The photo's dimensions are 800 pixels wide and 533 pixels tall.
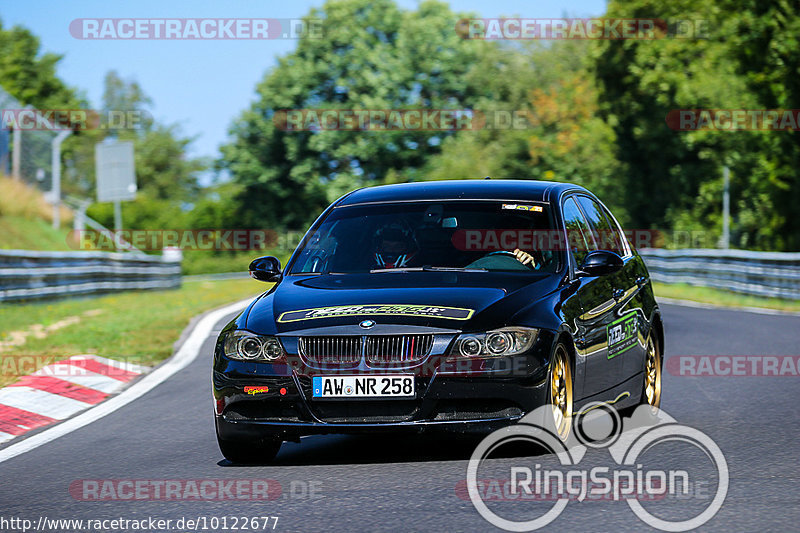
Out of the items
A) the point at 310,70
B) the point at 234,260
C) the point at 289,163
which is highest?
the point at 310,70

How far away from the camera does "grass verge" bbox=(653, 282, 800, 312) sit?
24.7 m

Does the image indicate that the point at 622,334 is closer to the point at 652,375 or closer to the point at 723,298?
the point at 652,375

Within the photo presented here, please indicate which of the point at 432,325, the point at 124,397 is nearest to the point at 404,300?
the point at 432,325

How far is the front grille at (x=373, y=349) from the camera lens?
6836mm

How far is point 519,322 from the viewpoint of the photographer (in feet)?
22.9

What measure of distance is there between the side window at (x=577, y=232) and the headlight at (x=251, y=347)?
2.15 metres

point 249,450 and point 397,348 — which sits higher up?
point 397,348

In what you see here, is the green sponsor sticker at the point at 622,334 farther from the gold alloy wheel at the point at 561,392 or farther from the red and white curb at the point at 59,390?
the red and white curb at the point at 59,390

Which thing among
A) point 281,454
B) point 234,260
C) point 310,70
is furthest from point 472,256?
point 234,260

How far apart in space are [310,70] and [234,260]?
12851 millimetres

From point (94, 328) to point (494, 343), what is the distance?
1201 cm

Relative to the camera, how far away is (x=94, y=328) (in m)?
17.9

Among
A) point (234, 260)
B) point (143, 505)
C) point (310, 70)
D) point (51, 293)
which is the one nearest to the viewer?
point (143, 505)

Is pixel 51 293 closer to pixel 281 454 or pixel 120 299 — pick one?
pixel 120 299
